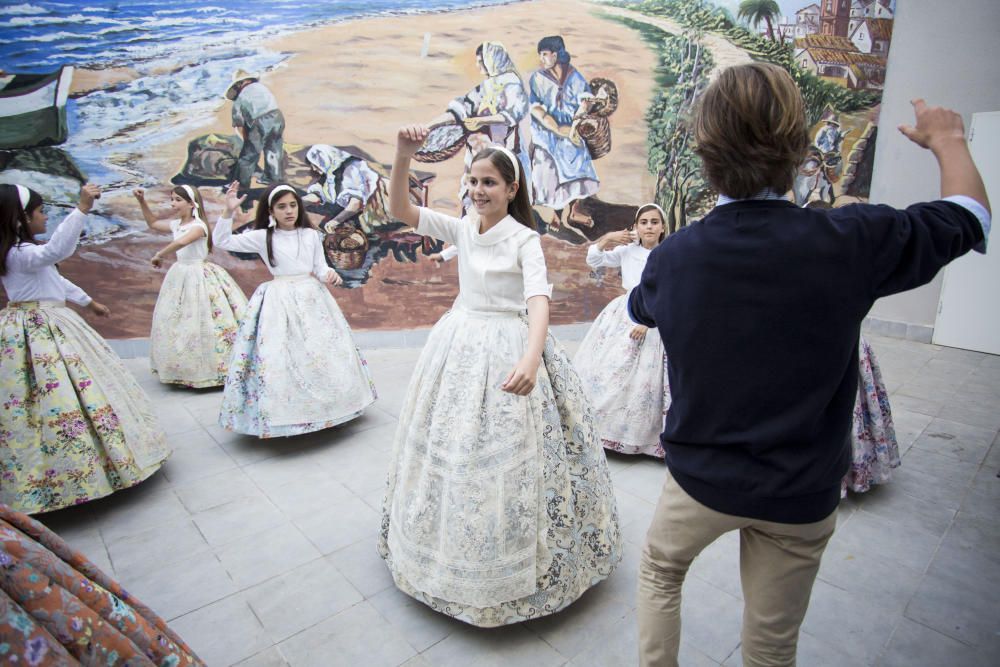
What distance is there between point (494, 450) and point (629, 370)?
175cm

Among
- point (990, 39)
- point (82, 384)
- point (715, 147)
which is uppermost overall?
point (990, 39)

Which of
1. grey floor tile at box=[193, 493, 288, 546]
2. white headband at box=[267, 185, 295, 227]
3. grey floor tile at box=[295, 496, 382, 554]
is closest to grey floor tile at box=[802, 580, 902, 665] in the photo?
grey floor tile at box=[295, 496, 382, 554]

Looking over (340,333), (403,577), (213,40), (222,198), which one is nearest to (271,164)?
(222,198)

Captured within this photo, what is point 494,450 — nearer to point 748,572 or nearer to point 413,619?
point 413,619

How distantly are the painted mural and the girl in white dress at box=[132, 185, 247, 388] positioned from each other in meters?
0.85

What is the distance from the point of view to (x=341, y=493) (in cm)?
306

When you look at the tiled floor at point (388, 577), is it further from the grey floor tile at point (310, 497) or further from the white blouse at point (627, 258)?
the white blouse at point (627, 258)

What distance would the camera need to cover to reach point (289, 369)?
3.59 meters

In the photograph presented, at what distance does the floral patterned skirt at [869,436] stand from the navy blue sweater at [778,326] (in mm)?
1991

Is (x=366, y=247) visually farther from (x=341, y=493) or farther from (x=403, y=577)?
(x=403, y=577)

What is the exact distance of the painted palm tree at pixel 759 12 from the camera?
7.27 m

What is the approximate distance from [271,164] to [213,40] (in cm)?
126

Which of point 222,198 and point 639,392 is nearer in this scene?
point 639,392

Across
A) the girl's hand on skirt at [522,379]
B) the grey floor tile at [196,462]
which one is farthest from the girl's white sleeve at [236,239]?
the girl's hand on skirt at [522,379]
